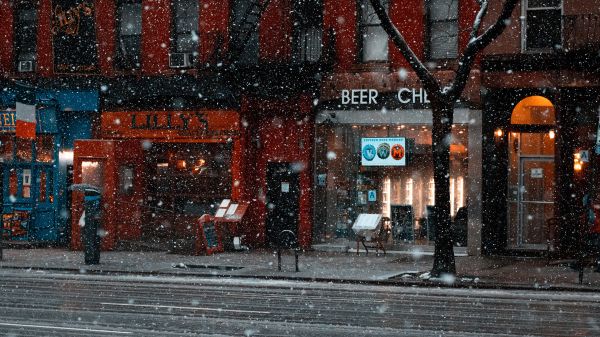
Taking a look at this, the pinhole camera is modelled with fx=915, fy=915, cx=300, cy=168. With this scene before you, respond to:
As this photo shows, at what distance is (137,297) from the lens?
15969mm

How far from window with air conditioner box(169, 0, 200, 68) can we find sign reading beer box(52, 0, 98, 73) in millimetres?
2798

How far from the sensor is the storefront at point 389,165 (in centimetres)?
2595

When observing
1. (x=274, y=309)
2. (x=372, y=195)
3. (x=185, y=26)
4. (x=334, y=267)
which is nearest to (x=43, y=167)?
(x=185, y=26)

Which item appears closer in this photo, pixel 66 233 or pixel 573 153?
pixel 573 153

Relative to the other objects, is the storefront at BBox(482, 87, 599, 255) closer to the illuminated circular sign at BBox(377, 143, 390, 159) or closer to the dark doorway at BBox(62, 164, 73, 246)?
the illuminated circular sign at BBox(377, 143, 390, 159)

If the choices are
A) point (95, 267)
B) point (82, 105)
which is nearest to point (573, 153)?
point (95, 267)

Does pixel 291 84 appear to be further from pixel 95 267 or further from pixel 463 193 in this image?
pixel 95 267

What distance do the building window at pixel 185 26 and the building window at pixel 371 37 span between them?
528 cm

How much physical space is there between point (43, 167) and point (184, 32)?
6.49 m

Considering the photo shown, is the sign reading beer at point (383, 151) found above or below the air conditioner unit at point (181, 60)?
below

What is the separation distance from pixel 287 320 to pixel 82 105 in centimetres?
1807

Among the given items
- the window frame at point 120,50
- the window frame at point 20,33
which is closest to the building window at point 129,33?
the window frame at point 120,50

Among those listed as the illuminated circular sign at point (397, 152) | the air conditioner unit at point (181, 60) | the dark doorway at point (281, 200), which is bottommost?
the dark doorway at point (281, 200)

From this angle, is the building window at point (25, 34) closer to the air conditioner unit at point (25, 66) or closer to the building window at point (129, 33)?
the air conditioner unit at point (25, 66)
